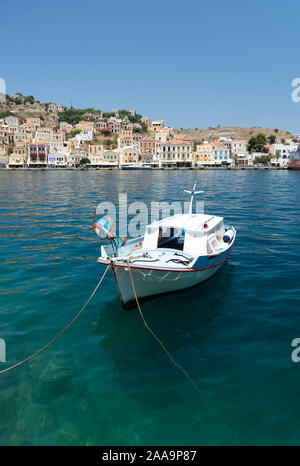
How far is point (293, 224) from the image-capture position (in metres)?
23.4

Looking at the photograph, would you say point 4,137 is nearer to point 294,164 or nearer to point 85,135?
point 85,135

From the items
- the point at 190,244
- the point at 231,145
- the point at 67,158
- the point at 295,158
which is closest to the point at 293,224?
the point at 190,244

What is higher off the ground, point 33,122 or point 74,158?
point 33,122

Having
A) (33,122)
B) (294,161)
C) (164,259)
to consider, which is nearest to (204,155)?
(294,161)

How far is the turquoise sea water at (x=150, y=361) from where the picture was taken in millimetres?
5719

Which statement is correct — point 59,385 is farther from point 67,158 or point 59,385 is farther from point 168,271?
point 67,158

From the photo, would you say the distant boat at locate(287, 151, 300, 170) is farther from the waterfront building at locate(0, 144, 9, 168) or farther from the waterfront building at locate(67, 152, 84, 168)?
the waterfront building at locate(0, 144, 9, 168)

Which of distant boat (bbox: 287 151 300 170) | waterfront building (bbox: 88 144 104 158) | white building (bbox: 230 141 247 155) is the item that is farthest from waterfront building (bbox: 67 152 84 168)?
distant boat (bbox: 287 151 300 170)

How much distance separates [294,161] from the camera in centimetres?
11944

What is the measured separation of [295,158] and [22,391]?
Result: 133323mm

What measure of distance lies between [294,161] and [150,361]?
12903cm

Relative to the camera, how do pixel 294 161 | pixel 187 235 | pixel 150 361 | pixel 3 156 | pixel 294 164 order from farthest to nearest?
pixel 3 156 < pixel 294 164 < pixel 294 161 < pixel 187 235 < pixel 150 361

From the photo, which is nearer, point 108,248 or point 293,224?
point 108,248

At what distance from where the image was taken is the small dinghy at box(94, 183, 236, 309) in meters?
9.40
